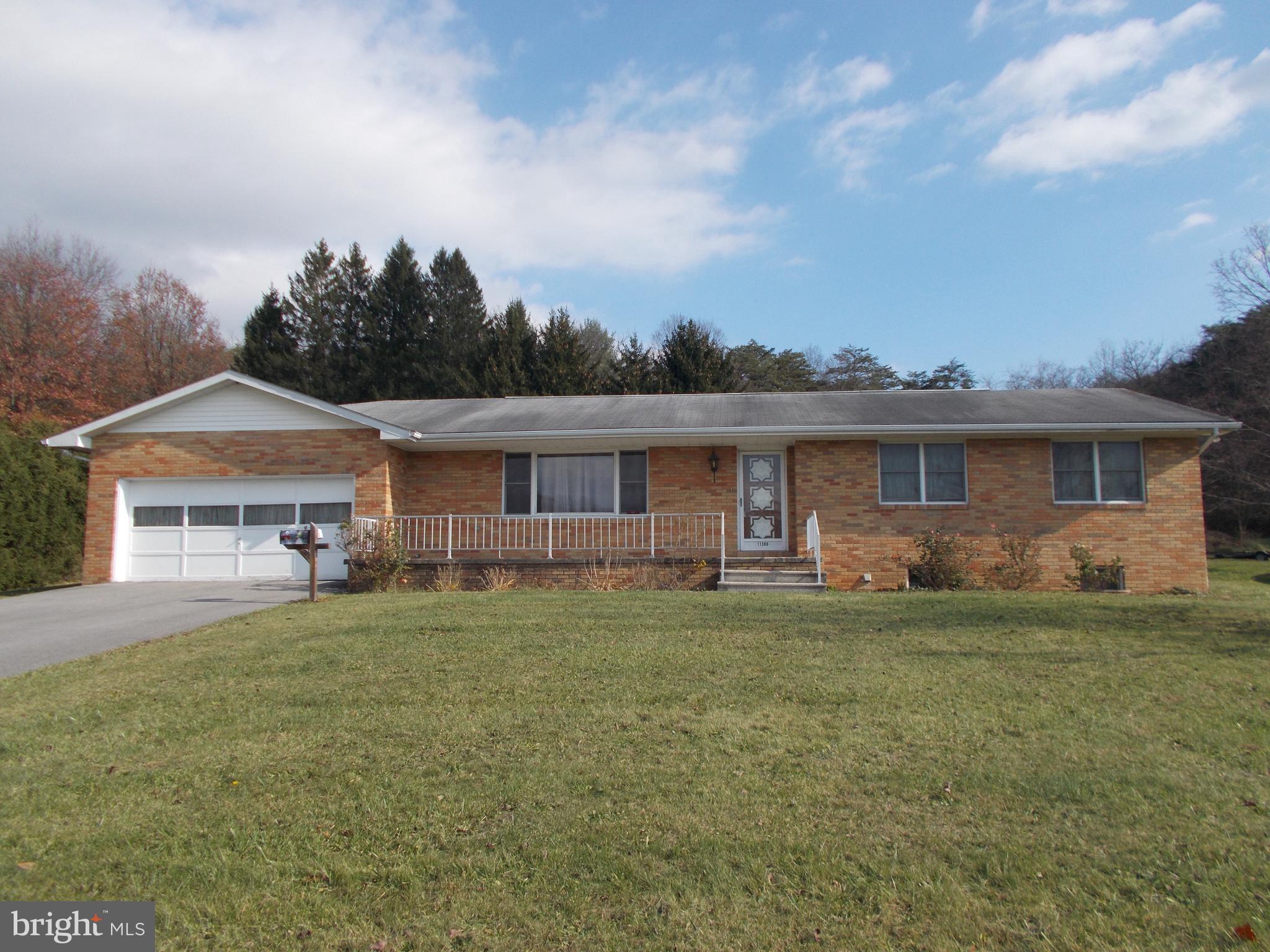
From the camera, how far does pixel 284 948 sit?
10.2 ft

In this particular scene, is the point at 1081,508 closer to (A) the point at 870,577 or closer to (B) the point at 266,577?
(A) the point at 870,577

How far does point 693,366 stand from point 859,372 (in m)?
16.8

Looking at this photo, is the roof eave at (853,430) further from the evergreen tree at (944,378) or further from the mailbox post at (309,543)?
the evergreen tree at (944,378)

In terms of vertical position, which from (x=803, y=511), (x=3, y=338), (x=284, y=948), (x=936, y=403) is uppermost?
(x=3, y=338)

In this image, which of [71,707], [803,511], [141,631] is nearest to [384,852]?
[71,707]

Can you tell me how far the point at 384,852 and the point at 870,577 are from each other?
38.9 ft

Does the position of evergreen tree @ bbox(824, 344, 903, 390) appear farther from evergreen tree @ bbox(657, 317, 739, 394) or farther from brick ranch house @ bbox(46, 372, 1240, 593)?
brick ranch house @ bbox(46, 372, 1240, 593)

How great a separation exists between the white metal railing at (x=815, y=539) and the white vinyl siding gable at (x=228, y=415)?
8935 millimetres

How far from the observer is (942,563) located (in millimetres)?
13555

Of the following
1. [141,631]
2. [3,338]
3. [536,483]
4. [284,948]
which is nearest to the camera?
[284,948]

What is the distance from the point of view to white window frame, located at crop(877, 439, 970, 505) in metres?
14.6

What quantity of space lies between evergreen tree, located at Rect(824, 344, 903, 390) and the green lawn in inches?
1452

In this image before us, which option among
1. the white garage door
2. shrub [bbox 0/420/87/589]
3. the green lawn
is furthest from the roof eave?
shrub [bbox 0/420/87/589]

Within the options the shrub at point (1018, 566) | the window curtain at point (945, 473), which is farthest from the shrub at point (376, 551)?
the shrub at point (1018, 566)
